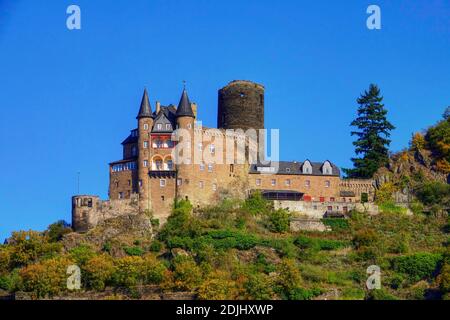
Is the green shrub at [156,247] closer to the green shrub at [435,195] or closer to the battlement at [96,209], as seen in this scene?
the battlement at [96,209]

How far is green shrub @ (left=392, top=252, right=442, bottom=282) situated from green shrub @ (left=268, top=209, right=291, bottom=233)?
902cm

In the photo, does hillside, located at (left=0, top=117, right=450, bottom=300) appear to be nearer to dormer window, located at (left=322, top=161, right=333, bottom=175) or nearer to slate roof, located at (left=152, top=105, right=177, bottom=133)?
dormer window, located at (left=322, top=161, right=333, bottom=175)

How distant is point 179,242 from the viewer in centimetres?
8731

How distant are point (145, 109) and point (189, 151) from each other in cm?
469

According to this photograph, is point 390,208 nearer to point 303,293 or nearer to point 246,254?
point 246,254

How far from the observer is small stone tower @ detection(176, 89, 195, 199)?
301 ft

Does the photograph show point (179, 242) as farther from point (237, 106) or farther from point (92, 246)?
point (237, 106)

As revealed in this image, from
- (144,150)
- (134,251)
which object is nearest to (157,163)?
(144,150)

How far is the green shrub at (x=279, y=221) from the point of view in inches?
3607

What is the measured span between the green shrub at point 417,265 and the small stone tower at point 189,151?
16.0m

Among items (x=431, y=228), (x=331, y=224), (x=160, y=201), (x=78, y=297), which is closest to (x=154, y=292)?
(x=78, y=297)

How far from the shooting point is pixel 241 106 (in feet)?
333

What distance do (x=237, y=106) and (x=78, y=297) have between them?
26.3m

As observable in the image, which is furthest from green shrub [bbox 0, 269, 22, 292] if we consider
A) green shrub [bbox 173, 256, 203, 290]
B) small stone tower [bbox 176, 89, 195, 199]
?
small stone tower [bbox 176, 89, 195, 199]
